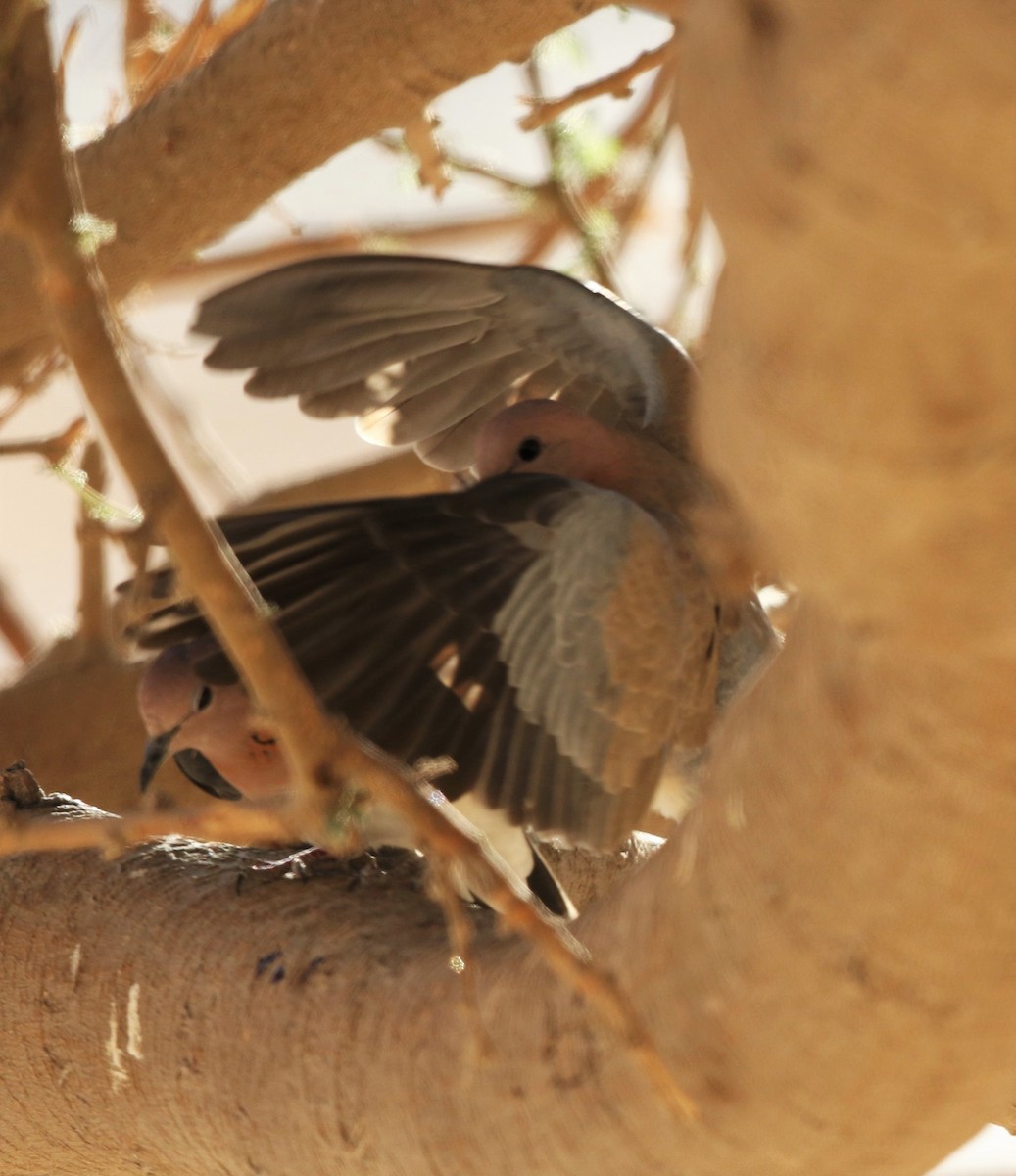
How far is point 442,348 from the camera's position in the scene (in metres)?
1.52

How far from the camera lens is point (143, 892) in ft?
3.31

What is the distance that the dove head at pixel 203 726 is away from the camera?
1.20 metres

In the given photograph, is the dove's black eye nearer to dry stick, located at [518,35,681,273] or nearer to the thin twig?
dry stick, located at [518,35,681,273]

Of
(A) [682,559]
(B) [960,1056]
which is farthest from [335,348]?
(B) [960,1056]

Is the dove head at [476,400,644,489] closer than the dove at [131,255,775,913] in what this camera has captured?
No

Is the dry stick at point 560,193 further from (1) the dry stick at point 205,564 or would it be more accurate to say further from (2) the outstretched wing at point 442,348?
(1) the dry stick at point 205,564

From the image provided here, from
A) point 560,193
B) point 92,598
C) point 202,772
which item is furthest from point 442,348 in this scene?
point 92,598

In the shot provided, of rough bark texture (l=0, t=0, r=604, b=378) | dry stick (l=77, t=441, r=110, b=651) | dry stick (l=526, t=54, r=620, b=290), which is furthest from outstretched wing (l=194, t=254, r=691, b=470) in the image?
dry stick (l=77, t=441, r=110, b=651)

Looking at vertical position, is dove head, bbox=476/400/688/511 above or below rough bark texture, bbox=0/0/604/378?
below

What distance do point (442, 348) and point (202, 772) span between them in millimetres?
506

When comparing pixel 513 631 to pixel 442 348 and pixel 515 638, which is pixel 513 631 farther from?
pixel 442 348

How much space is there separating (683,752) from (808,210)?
0.77 meters

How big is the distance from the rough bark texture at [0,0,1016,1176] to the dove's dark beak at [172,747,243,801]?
0.27 meters

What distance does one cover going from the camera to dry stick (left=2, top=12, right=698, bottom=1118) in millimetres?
599
